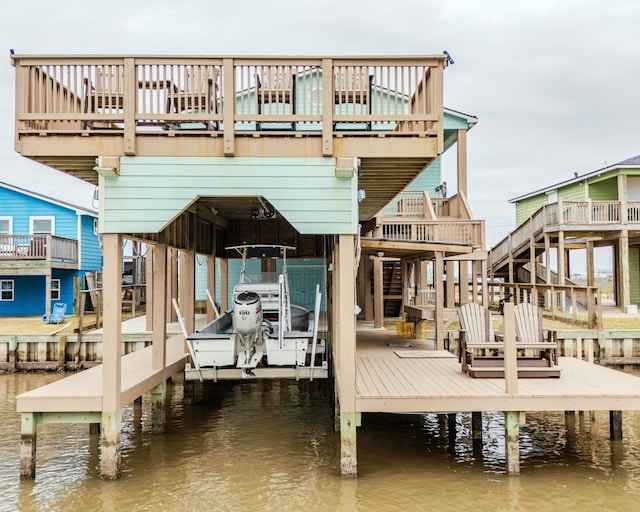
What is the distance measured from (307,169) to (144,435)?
19.6ft

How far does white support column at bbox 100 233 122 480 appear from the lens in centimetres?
794

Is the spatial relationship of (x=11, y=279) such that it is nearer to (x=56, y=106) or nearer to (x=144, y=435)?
(x=144, y=435)

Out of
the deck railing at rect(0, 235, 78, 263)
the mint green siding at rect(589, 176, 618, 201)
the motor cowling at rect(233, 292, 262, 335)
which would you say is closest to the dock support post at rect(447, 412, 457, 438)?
the motor cowling at rect(233, 292, 262, 335)

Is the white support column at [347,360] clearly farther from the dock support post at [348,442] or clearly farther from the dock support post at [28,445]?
the dock support post at [28,445]

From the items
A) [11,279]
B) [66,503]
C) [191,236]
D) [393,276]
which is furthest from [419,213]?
[11,279]

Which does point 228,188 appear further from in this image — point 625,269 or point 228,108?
point 625,269

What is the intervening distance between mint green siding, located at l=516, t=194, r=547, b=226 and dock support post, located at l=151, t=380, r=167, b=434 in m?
26.5

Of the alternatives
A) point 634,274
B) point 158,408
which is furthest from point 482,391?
point 634,274

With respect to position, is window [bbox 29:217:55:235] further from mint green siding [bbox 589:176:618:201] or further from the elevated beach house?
mint green siding [bbox 589:176:618:201]

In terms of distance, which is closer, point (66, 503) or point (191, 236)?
point (66, 503)

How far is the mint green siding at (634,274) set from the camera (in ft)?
94.3

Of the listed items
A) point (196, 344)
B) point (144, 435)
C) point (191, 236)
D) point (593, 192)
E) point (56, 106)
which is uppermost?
point (593, 192)

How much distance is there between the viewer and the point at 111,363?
7992 mm

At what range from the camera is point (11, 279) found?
25.4 meters
